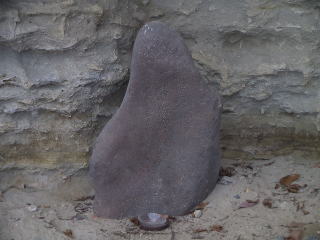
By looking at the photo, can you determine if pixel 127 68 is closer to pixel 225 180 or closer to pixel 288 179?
pixel 225 180

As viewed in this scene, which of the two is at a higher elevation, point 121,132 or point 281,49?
point 281,49

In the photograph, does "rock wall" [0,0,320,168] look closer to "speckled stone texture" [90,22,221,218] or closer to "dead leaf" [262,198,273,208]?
"speckled stone texture" [90,22,221,218]

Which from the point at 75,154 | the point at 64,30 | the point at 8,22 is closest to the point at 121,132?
the point at 75,154

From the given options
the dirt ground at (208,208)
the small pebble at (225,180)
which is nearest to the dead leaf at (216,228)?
the dirt ground at (208,208)

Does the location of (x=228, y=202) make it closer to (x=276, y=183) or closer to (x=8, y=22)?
(x=276, y=183)

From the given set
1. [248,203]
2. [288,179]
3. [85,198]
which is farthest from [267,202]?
[85,198]

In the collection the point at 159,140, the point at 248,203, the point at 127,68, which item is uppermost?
the point at 127,68
